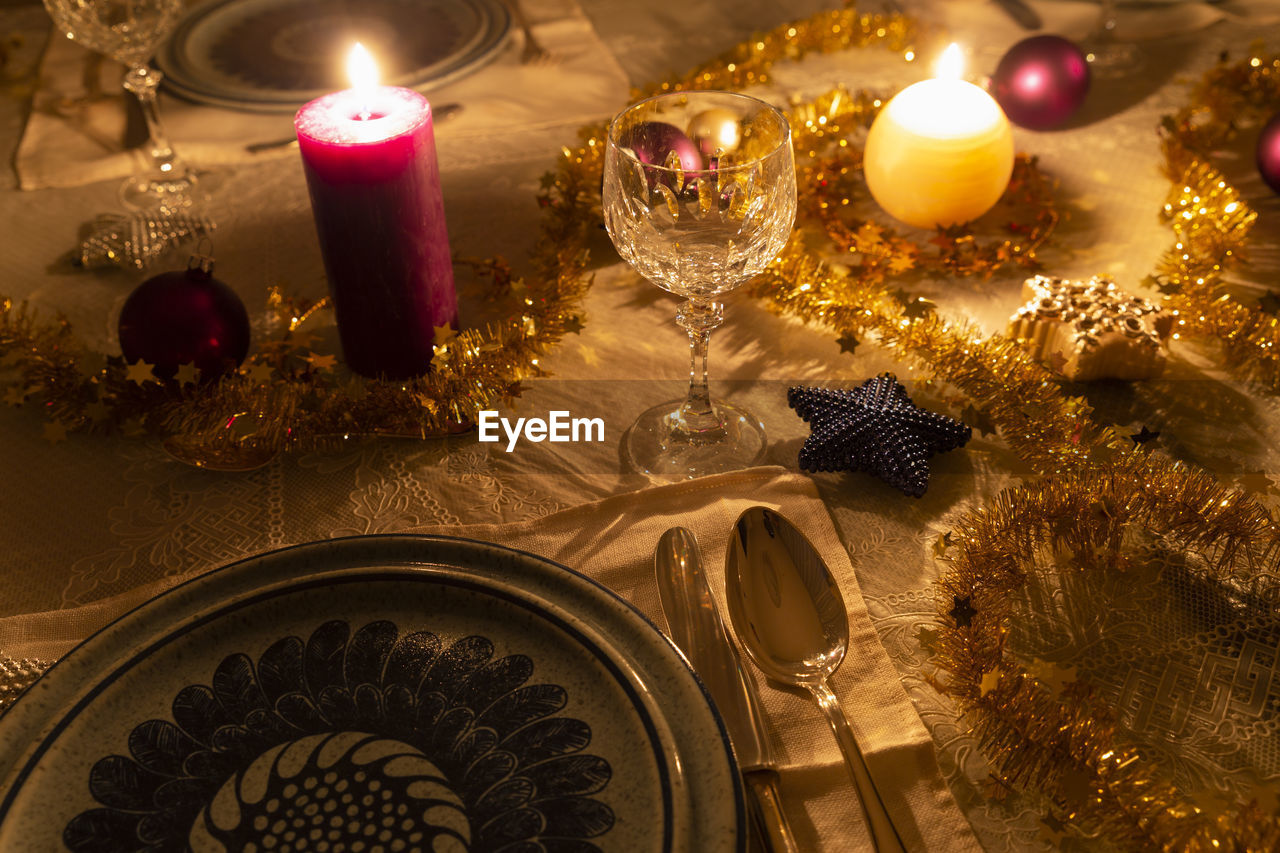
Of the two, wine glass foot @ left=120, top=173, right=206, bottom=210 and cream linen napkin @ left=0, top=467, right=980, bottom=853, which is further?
wine glass foot @ left=120, top=173, right=206, bottom=210

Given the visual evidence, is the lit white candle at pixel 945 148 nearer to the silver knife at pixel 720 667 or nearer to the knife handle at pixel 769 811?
the silver knife at pixel 720 667

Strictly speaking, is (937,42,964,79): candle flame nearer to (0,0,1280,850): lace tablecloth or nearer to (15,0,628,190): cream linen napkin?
(0,0,1280,850): lace tablecloth

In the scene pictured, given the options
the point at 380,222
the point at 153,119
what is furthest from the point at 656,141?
the point at 153,119

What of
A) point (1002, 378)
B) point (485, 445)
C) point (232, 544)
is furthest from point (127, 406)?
point (1002, 378)

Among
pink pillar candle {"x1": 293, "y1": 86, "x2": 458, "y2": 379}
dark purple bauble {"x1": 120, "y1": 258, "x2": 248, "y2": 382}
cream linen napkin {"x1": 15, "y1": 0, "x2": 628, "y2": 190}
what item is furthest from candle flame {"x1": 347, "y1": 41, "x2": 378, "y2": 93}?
cream linen napkin {"x1": 15, "y1": 0, "x2": 628, "y2": 190}

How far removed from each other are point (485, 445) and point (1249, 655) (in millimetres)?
547

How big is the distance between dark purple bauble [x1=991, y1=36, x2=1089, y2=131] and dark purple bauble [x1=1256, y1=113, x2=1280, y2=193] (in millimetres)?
203

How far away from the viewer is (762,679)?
59 cm

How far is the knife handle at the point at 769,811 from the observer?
483mm

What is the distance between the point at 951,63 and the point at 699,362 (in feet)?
1.37

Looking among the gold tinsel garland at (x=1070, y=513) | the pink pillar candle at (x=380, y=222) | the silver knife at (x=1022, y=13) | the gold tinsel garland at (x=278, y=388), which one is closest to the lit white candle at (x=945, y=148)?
the gold tinsel garland at (x=1070, y=513)

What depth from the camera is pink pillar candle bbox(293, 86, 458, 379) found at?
2.52ft

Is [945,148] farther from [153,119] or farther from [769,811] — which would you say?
[153,119]

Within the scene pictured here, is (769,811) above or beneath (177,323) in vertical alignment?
beneath
